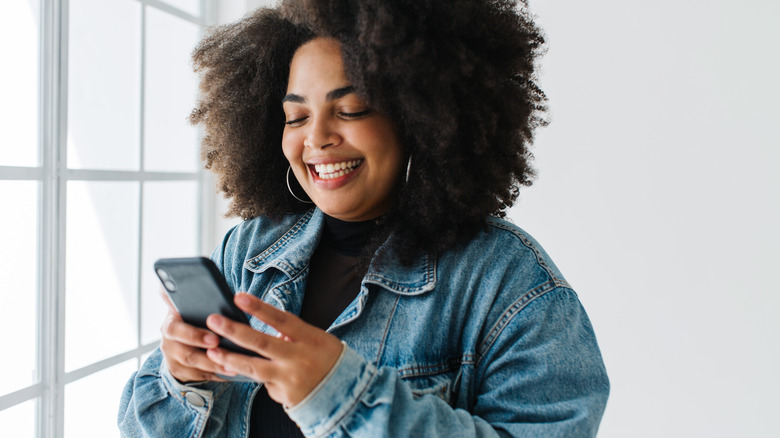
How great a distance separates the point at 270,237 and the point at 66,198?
64 cm

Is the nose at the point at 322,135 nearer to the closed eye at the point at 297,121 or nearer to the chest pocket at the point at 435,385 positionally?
the closed eye at the point at 297,121

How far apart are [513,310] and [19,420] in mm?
1228

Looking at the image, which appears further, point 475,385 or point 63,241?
point 63,241

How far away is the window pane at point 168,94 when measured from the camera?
2.05m

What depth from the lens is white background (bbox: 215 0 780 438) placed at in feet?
7.00

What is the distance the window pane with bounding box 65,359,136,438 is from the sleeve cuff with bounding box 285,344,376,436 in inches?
44.2

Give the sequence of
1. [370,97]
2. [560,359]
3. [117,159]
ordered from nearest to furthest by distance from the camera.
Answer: [560,359] → [370,97] → [117,159]

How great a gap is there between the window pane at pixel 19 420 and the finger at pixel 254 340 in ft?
3.20

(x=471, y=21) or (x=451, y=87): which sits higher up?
(x=471, y=21)

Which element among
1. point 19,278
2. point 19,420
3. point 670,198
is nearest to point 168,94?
point 19,278

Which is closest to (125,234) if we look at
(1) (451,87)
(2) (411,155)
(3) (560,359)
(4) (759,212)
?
(2) (411,155)

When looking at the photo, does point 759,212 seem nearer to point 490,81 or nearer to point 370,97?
point 490,81

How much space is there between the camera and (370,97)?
1.12 m

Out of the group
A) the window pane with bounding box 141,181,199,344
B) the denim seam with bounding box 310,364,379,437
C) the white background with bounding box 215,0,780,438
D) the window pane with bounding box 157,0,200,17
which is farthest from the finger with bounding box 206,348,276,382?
Answer: the white background with bounding box 215,0,780,438
